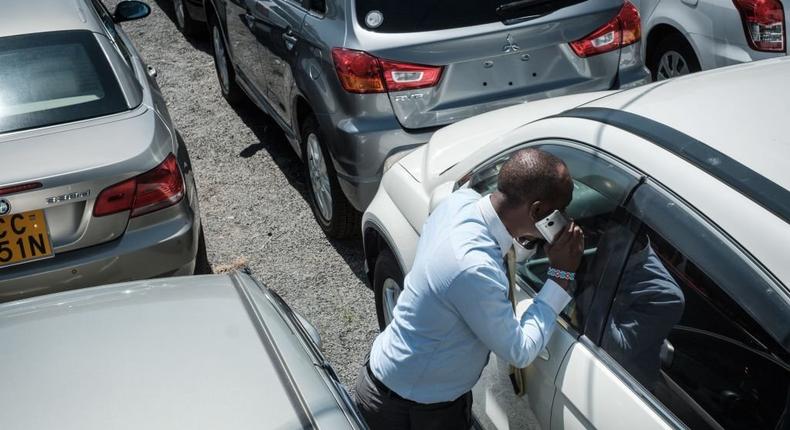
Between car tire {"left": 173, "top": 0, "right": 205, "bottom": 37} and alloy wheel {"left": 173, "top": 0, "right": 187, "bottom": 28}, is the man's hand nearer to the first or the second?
car tire {"left": 173, "top": 0, "right": 205, "bottom": 37}

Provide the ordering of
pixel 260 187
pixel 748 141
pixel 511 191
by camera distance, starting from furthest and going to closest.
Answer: pixel 260 187
pixel 511 191
pixel 748 141

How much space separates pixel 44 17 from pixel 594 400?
3886 millimetres

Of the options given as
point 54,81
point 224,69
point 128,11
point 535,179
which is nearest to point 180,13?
point 224,69

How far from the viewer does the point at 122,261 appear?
411 cm

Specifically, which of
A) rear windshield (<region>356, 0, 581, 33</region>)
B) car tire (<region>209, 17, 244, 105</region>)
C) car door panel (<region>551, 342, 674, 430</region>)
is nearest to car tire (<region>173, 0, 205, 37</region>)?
car tire (<region>209, 17, 244, 105</region>)

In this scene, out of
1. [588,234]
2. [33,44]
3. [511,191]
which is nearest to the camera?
[511,191]

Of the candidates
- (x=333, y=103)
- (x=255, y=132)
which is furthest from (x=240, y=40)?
(x=333, y=103)

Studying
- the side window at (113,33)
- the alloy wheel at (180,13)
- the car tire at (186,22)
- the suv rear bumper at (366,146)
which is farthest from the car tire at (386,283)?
the alloy wheel at (180,13)

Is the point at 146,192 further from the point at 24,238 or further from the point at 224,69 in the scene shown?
the point at 224,69

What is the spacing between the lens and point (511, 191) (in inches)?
97.1

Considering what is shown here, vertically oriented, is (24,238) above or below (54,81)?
below

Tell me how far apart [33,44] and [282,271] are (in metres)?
1.82

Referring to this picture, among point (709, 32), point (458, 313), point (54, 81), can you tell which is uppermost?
point (458, 313)

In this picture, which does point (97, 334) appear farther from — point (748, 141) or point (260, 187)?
point (260, 187)
